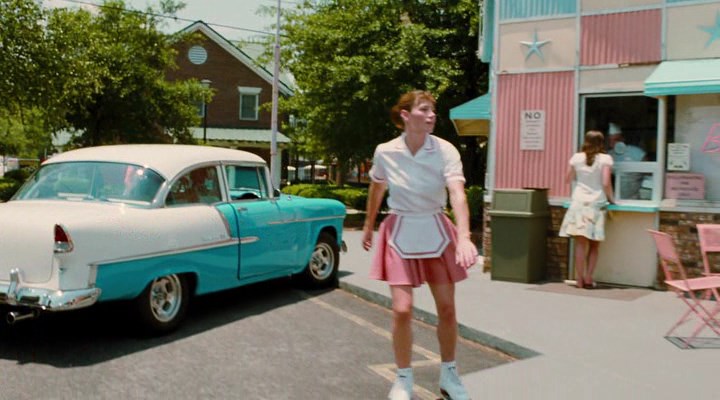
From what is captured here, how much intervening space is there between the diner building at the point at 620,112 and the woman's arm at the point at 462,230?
4.88m

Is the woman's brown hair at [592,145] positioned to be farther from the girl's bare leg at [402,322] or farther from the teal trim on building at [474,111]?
the girl's bare leg at [402,322]

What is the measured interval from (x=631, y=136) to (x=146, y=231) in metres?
6.01

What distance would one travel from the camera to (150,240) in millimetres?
6164

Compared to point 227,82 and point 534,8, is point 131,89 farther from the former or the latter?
point 534,8

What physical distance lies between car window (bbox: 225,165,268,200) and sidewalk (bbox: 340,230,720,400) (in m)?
1.68

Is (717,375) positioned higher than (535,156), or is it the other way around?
(535,156)

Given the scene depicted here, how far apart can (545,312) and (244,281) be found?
9.77 feet

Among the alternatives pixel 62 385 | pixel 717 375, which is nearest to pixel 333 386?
pixel 62 385

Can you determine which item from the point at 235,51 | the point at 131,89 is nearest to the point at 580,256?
the point at 131,89

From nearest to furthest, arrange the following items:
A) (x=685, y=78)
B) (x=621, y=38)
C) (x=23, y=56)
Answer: (x=685, y=78), (x=621, y=38), (x=23, y=56)

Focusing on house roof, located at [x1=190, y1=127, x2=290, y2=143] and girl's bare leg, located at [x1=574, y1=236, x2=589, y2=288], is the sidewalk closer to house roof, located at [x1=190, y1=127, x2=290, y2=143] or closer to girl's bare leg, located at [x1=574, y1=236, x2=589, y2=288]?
girl's bare leg, located at [x1=574, y1=236, x2=589, y2=288]

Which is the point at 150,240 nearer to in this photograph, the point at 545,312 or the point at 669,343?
the point at 545,312

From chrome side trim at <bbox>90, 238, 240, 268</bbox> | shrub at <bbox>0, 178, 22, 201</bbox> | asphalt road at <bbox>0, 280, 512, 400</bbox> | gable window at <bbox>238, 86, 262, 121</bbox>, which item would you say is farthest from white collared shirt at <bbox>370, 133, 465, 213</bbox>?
gable window at <bbox>238, 86, 262, 121</bbox>

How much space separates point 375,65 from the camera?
18.3 m
